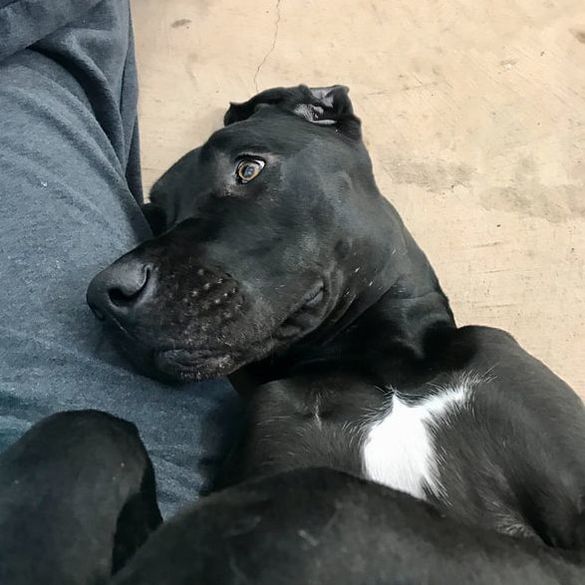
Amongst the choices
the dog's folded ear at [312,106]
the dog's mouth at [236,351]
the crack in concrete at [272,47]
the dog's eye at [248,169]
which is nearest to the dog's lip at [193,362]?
the dog's mouth at [236,351]

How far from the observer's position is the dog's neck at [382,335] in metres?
1.83

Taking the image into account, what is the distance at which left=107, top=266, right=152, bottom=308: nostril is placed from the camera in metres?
1.55

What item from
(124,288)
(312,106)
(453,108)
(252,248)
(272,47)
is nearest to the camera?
(124,288)

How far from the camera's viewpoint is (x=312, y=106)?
2.15 m

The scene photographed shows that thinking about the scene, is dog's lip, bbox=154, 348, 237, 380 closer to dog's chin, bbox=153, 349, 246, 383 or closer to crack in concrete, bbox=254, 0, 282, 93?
dog's chin, bbox=153, 349, 246, 383

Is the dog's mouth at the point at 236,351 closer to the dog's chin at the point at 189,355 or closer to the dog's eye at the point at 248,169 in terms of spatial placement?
the dog's chin at the point at 189,355

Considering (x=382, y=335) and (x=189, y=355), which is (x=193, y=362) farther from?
(x=382, y=335)

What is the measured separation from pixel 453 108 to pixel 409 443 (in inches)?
67.4

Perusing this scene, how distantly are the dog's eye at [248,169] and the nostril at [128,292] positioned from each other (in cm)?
38

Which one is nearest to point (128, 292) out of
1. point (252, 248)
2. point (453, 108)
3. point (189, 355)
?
point (189, 355)

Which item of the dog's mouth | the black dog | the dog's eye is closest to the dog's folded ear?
the black dog

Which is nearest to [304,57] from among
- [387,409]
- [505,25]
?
[505,25]

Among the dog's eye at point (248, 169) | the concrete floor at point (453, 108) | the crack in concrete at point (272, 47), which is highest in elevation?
the dog's eye at point (248, 169)

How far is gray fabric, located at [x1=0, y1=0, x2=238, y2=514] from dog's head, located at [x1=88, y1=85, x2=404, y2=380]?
87mm
